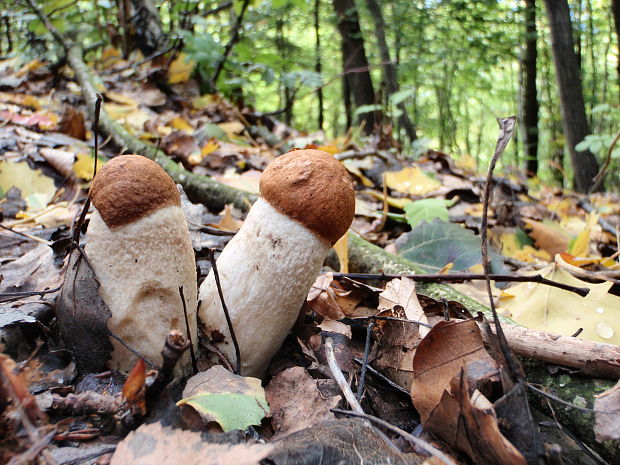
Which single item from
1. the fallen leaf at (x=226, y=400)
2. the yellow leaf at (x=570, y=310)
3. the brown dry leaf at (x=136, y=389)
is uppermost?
the brown dry leaf at (x=136, y=389)

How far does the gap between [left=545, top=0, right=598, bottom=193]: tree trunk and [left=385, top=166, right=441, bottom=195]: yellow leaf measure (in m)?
4.66

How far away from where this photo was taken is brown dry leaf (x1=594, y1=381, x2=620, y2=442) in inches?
50.2

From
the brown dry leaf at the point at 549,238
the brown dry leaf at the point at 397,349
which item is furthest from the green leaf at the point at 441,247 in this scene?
the brown dry leaf at the point at 549,238

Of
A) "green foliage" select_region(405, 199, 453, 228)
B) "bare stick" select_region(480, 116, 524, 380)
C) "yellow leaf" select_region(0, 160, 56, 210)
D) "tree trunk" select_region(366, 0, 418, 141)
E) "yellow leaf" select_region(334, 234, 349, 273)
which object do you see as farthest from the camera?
"tree trunk" select_region(366, 0, 418, 141)

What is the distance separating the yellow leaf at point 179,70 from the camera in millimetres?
6047

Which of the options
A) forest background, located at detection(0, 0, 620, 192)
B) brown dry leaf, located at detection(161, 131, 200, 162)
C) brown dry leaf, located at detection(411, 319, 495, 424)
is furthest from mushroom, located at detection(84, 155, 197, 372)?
forest background, located at detection(0, 0, 620, 192)

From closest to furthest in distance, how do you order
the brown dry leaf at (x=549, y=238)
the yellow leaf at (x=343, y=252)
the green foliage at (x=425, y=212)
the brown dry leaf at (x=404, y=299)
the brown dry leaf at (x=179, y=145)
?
the brown dry leaf at (x=404, y=299), the yellow leaf at (x=343, y=252), the green foliage at (x=425, y=212), the brown dry leaf at (x=549, y=238), the brown dry leaf at (x=179, y=145)

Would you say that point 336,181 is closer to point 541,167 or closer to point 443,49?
point 443,49

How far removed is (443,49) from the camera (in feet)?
41.0

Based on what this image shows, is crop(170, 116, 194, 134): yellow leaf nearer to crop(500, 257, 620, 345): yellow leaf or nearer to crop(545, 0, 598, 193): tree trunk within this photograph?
crop(500, 257, 620, 345): yellow leaf

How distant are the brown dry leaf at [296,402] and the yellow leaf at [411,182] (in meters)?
2.84

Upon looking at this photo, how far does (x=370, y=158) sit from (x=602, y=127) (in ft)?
51.4

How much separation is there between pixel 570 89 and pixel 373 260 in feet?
23.0

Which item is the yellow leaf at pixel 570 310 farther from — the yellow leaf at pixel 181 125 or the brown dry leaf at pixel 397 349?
the yellow leaf at pixel 181 125
